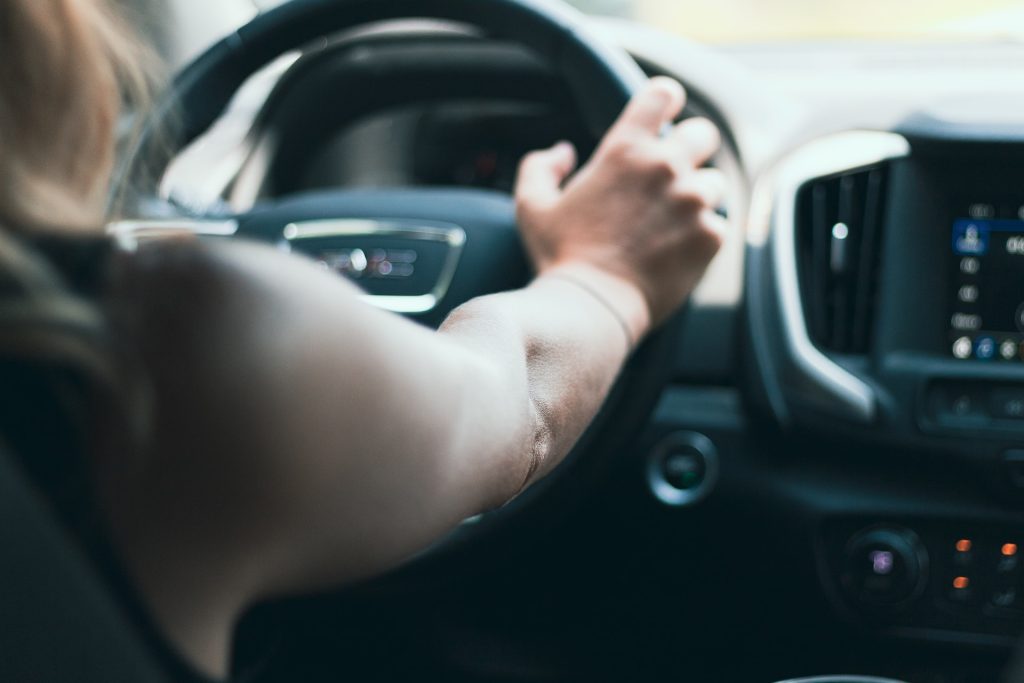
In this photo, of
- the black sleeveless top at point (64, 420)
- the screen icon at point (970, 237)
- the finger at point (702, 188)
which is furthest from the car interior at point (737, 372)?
the black sleeveless top at point (64, 420)

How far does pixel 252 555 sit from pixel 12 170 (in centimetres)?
17

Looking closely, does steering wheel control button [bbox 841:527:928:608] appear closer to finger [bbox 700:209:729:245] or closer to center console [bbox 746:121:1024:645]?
center console [bbox 746:121:1024:645]

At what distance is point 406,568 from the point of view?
1050 millimetres

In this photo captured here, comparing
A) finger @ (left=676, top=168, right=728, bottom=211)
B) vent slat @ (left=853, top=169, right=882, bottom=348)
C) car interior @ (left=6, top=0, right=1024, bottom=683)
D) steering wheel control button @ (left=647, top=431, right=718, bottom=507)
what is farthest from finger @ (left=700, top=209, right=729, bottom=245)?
steering wheel control button @ (left=647, top=431, right=718, bottom=507)

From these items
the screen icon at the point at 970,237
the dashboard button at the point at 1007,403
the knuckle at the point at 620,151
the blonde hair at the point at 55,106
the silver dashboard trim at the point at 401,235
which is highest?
the blonde hair at the point at 55,106

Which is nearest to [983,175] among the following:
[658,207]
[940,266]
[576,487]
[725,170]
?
[940,266]

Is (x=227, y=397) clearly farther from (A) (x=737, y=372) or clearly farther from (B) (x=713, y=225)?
(A) (x=737, y=372)

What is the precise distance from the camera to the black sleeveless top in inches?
→ 15.4

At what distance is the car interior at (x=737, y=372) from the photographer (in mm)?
1060

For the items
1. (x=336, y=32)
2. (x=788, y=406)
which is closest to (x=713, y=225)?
(x=788, y=406)

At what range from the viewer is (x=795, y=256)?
1.11 m

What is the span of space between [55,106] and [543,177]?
1.97ft

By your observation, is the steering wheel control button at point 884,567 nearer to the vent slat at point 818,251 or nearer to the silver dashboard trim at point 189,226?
the vent slat at point 818,251

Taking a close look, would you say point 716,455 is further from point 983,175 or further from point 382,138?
point 382,138
